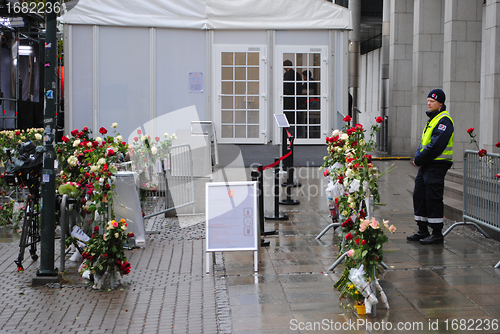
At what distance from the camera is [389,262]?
6445 millimetres

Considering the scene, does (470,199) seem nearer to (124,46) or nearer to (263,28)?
(263,28)

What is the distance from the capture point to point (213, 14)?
13234 millimetres

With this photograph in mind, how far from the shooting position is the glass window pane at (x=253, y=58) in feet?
44.6

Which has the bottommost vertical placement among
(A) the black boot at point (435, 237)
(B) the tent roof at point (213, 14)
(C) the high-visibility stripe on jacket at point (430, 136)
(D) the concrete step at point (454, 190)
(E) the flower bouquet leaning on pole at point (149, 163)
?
(A) the black boot at point (435, 237)

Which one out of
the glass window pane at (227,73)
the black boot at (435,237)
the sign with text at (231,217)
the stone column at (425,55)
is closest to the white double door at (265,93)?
the glass window pane at (227,73)

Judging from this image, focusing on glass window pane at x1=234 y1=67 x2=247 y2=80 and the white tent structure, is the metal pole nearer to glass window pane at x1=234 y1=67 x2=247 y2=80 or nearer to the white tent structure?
the white tent structure

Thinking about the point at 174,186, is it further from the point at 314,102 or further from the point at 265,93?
the point at 314,102

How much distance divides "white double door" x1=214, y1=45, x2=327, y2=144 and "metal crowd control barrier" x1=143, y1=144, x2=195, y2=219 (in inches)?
159

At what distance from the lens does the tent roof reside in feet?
42.7

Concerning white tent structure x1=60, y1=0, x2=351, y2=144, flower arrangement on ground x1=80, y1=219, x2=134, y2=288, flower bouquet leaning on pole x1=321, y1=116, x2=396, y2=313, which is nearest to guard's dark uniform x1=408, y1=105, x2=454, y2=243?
flower bouquet leaning on pole x1=321, y1=116, x2=396, y2=313

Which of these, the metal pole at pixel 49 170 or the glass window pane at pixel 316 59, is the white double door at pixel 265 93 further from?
the metal pole at pixel 49 170

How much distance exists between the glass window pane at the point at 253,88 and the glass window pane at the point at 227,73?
53 centimetres

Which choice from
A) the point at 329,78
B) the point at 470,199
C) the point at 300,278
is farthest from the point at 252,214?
the point at 329,78

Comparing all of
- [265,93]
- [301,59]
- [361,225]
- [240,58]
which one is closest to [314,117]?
[265,93]
